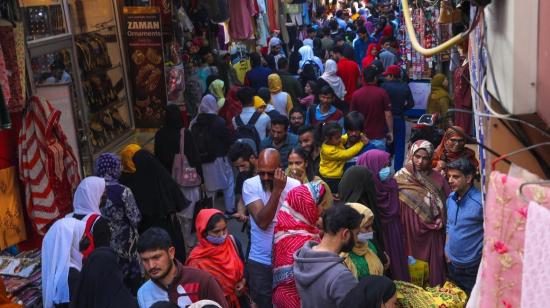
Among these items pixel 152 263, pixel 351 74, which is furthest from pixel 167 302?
pixel 351 74

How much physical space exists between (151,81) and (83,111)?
3.43 feet

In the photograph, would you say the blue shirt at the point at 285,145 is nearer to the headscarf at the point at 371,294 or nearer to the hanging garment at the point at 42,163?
the hanging garment at the point at 42,163

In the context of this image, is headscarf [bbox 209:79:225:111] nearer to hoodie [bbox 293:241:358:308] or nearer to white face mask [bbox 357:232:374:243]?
white face mask [bbox 357:232:374:243]

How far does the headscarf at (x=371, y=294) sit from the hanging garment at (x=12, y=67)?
3.27 meters

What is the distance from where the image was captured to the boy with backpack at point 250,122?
7477mm

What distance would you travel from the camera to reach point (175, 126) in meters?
7.24

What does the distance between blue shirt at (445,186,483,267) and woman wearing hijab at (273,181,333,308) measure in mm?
1098

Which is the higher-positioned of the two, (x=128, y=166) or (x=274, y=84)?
(x=274, y=84)

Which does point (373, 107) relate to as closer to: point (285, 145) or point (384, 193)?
point (285, 145)

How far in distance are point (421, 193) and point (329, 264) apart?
204 centimetres

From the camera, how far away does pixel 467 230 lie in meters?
4.75

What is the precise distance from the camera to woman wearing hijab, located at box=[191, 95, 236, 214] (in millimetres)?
7652

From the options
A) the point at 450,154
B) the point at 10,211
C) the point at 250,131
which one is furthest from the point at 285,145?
the point at 10,211

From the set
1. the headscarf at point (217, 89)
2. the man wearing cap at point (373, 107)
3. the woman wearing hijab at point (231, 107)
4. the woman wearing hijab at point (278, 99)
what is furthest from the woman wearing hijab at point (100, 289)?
the headscarf at point (217, 89)
